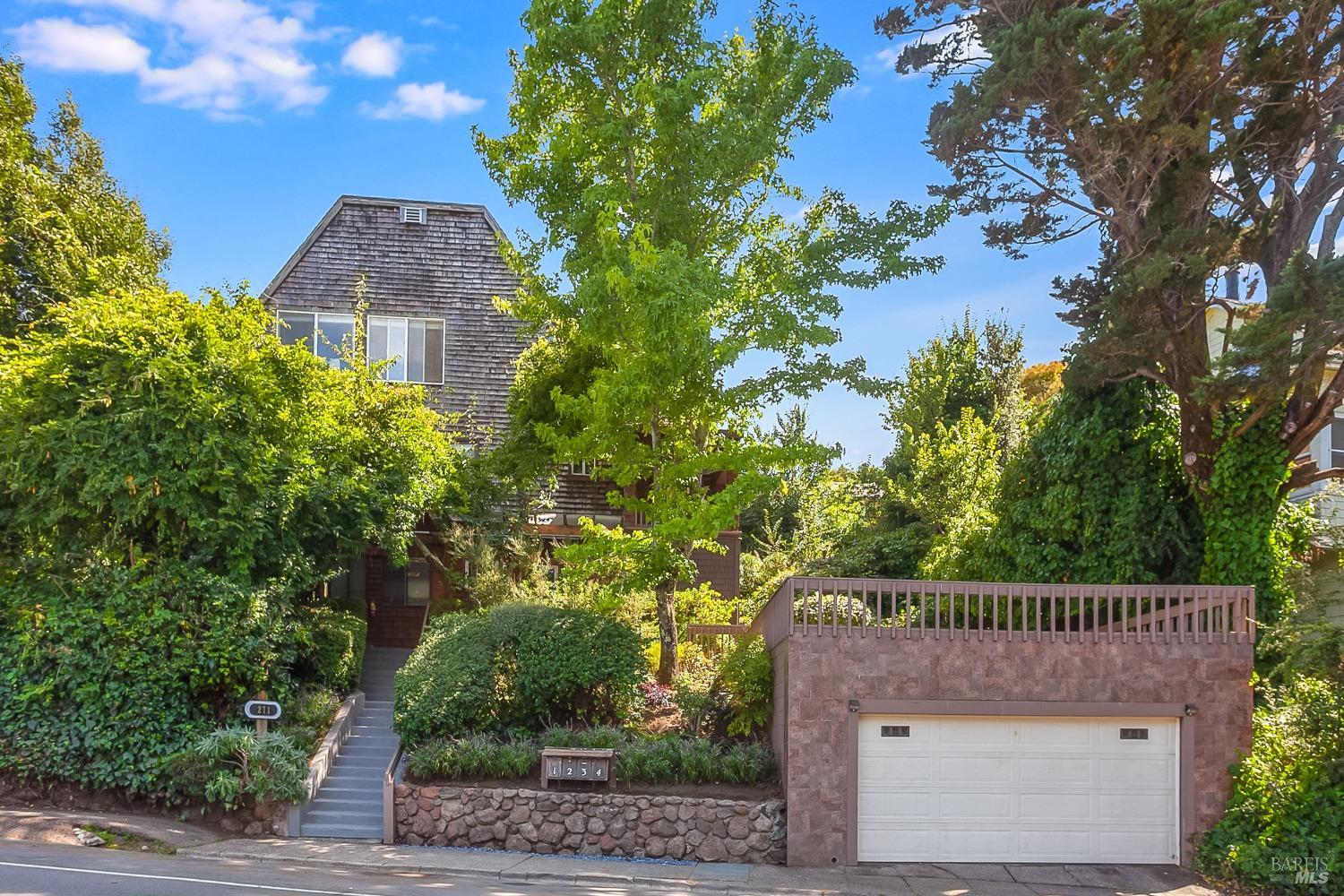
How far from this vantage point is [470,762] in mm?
13828

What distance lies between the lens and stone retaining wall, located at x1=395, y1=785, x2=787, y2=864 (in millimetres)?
12984

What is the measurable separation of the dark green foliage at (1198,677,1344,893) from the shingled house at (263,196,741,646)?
12.0 metres

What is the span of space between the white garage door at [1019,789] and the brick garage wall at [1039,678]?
0.35 m

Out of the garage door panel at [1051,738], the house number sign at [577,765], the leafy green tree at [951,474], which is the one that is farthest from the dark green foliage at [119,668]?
the leafy green tree at [951,474]

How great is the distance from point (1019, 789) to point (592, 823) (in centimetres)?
538

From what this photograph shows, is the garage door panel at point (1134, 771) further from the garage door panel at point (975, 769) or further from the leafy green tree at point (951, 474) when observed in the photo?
the leafy green tree at point (951, 474)

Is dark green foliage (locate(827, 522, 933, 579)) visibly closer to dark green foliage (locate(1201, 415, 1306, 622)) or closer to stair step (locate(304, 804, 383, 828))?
dark green foliage (locate(1201, 415, 1306, 622))

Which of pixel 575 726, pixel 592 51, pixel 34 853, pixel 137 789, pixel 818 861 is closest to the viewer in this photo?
pixel 34 853

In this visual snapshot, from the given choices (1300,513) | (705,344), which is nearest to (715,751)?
(705,344)

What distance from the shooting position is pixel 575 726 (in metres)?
15.2

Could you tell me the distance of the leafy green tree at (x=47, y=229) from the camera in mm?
18469

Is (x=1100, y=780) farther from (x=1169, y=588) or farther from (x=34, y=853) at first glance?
(x=34, y=853)

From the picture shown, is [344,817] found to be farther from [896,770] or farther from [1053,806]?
[1053,806]

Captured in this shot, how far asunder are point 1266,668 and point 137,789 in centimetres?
1526
